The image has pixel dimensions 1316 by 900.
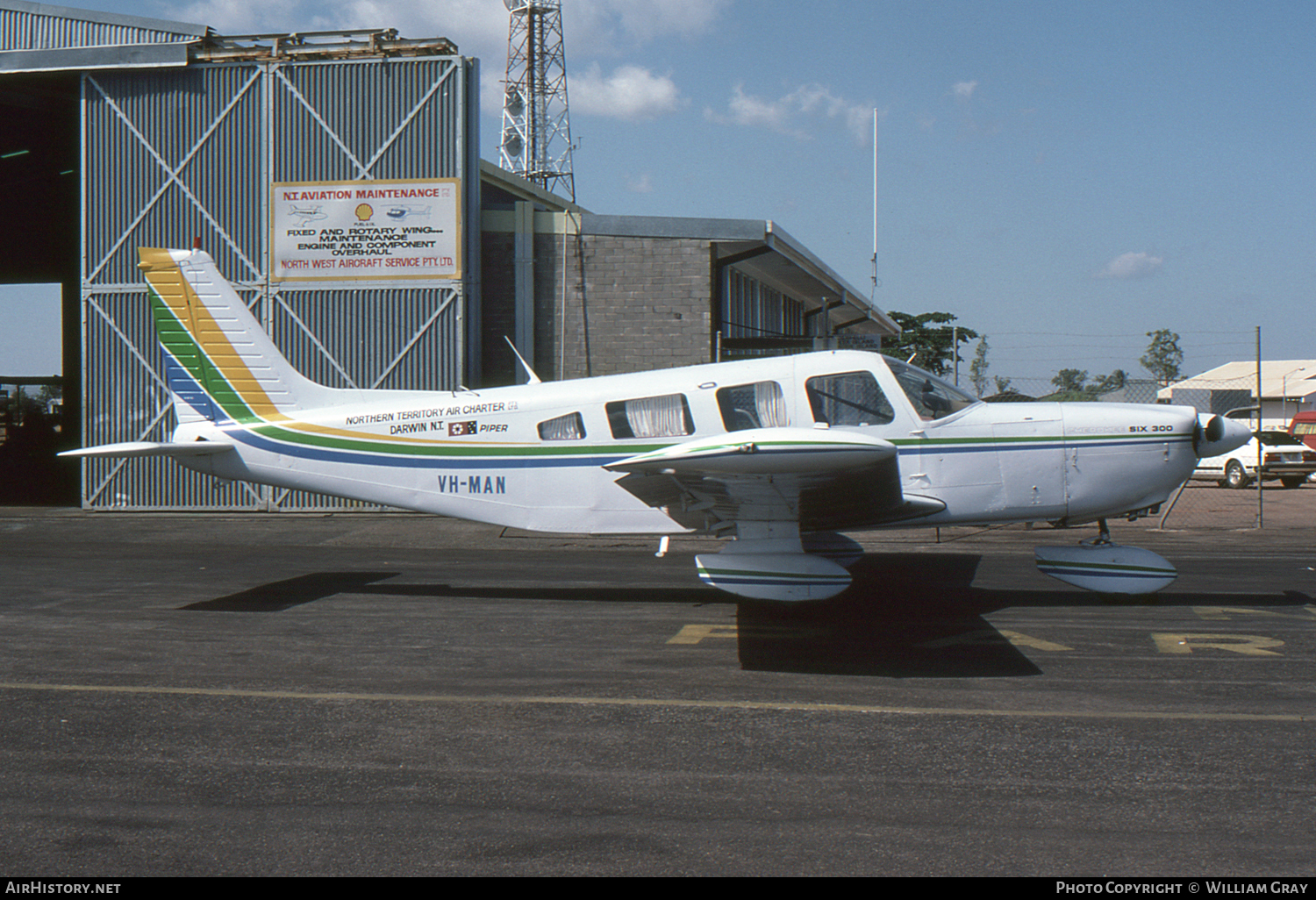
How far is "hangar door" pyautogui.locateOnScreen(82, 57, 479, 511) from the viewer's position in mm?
A: 15930

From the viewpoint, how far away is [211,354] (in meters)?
9.05

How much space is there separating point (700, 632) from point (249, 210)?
1300 cm

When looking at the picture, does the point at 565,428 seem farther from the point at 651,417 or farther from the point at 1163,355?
the point at 1163,355

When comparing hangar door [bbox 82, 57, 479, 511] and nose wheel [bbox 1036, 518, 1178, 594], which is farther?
hangar door [bbox 82, 57, 479, 511]

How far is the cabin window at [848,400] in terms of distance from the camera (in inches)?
307

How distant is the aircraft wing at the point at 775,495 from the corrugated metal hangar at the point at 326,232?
913 cm

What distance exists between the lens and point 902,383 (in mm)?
7918

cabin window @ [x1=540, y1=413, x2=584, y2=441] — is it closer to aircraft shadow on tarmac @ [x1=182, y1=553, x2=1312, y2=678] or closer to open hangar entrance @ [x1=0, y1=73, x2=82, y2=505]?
aircraft shadow on tarmac @ [x1=182, y1=553, x2=1312, y2=678]

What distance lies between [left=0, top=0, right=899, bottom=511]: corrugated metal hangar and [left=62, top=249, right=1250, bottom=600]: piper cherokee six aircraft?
272 inches

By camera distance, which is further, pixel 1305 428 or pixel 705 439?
pixel 1305 428

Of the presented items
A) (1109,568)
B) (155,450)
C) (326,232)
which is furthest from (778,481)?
(326,232)

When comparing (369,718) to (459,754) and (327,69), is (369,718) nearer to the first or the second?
(459,754)

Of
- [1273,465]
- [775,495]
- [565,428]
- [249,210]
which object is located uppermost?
[249,210]

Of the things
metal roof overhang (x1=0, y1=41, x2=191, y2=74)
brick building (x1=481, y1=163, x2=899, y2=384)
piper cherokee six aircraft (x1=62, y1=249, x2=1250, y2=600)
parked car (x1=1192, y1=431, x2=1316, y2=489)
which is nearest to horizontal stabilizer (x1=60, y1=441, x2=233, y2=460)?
piper cherokee six aircraft (x1=62, y1=249, x2=1250, y2=600)
